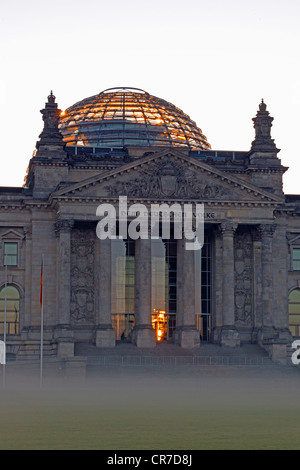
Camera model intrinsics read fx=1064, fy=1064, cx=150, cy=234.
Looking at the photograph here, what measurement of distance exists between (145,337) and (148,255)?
662 centimetres

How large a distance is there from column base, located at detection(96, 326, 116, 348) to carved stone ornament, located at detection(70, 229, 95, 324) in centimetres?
362

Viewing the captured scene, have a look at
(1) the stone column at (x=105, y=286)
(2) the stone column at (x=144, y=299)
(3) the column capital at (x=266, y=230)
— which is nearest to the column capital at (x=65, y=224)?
(1) the stone column at (x=105, y=286)

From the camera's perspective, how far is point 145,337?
85.2m

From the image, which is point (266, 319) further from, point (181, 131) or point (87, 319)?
point (181, 131)

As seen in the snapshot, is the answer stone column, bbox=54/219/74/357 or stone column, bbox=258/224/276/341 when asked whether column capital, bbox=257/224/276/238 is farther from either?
stone column, bbox=54/219/74/357

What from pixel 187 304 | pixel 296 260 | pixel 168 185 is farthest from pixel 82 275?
pixel 296 260

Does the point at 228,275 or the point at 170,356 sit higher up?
the point at 228,275

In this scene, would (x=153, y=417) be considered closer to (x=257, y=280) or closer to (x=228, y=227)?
(x=228, y=227)

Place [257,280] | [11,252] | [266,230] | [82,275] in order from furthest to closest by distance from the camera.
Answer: [11,252]
[257,280]
[82,275]
[266,230]

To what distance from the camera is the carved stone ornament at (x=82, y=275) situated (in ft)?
292

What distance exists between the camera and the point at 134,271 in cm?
9088

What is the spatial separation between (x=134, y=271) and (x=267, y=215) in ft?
40.5
